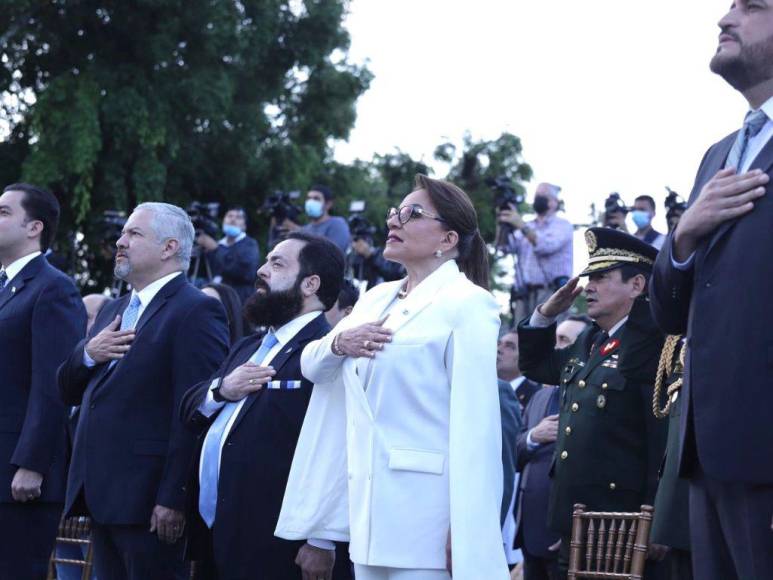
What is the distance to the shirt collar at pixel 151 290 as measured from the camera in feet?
19.8

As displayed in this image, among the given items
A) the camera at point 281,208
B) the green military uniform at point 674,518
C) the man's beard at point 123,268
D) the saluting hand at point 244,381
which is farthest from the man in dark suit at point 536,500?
the camera at point 281,208

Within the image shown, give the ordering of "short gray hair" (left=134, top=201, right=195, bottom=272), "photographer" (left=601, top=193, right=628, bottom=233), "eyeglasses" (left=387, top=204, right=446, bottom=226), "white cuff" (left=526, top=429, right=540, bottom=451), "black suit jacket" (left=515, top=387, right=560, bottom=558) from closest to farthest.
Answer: "eyeglasses" (left=387, top=204, right=446, bottom=226) → "short gray hair" (left=134, top=201, right=195, bottom=272) → "black suit jacket" (left=515, top=387, right=560, bottom=558) → "white cuff" (left=526, top=429, right=540, bottom=451) → "photographer" (left=601, top=193, right=628, bottom=233)

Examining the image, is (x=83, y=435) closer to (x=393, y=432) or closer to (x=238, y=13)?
(x=393, y=432)

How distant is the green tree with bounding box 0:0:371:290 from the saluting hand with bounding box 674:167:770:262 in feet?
51.6

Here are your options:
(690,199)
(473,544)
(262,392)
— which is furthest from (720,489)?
(262,392)

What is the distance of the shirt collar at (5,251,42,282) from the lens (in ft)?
21.7

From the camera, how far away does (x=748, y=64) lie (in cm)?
322

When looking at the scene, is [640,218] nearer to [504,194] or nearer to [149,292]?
[504,194]

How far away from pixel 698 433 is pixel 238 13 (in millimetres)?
18053

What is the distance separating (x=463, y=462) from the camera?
13.8ft

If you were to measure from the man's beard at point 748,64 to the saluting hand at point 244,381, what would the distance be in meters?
2.80

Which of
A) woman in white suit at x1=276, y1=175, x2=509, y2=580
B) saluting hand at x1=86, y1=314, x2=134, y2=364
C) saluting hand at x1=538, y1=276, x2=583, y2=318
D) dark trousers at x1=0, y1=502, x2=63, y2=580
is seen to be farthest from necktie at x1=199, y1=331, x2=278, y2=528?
saluting hand at x1=538, y1=276, x2=583, y2=318

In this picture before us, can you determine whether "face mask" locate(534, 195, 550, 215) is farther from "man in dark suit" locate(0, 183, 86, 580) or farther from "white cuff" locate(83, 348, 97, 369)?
"white cuff" locate(83, 348, 97, 369)

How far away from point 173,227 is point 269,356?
0.85 m
